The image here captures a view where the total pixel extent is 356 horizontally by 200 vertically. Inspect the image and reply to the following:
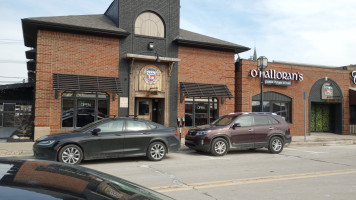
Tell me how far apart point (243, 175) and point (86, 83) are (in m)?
9.68

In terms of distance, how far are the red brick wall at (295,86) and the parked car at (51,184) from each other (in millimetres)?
17253

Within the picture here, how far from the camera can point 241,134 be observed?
461 inches

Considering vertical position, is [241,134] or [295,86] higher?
[295,86]

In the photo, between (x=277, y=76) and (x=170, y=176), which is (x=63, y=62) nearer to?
(x=170, y=176)

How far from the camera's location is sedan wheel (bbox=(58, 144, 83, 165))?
8805 millimetres

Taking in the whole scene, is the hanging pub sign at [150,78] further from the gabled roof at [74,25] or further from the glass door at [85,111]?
the glass door at [85,111]

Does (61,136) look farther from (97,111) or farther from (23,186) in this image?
(23,186)

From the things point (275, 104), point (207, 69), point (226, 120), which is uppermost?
point (207, 69)

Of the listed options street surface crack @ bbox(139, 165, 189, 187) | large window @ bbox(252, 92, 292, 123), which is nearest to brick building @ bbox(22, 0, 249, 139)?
large window @ bbox(252, 92, 292, 123)

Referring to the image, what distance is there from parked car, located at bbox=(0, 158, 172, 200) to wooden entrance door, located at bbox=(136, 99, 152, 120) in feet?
47.0

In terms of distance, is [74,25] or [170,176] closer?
[170,176]

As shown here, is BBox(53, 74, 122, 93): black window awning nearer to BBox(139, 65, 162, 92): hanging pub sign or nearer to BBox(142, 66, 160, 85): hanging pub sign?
BBox(139, 65, 162, 92): hanging pub sign

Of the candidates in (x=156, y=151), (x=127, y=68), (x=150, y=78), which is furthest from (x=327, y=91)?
(x=156, y=151)

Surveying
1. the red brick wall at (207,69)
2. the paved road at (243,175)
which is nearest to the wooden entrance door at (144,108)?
the red brick wall at (207,69)
